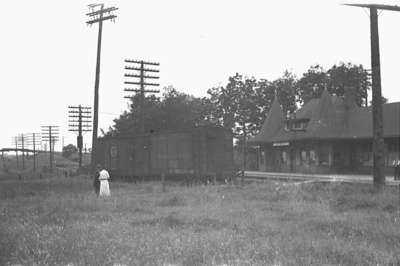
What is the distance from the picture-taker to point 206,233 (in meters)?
10.3

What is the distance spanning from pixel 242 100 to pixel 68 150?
170ft

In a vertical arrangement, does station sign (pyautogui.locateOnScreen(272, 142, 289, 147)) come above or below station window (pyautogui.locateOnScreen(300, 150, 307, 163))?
above

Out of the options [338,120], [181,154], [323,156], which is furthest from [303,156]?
[181,154]

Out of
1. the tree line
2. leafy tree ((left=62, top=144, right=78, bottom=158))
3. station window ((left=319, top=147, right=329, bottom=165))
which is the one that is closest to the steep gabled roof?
station window ((left=319, top=147, right=329, bottom=165))

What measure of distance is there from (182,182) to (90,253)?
20194 millimetres

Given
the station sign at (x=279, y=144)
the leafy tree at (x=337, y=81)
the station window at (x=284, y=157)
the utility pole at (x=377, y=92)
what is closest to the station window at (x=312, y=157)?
the station sign at (x=279, y=144)

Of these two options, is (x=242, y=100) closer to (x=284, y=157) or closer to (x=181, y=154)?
(x=284, y=157)

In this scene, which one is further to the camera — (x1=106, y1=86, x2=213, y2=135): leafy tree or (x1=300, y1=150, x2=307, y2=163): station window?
(x1=106, y1=86, x2=213, y2=135): leafy tree

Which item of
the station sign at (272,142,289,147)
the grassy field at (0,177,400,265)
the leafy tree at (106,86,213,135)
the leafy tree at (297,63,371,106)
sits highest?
the leafy tree at (297,63,371,106)

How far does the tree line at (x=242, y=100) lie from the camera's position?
52456 mm

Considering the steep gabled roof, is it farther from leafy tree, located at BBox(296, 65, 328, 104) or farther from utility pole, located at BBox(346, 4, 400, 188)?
utility pole, located at BBox(346, 4, 400, 188)

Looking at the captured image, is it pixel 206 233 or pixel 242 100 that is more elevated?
pixel 242 100

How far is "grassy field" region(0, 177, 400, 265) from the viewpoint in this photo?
784 cm

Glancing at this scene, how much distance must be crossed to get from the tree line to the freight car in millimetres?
18139
